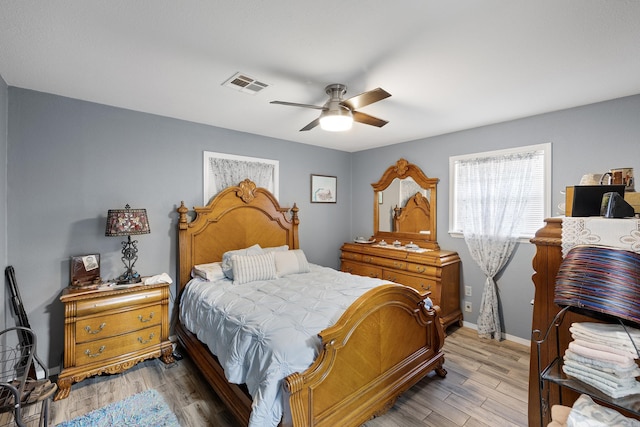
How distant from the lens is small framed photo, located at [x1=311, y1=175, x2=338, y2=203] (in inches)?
184

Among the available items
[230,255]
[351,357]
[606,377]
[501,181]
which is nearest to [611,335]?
[606,377]

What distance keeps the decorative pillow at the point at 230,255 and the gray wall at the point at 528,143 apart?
2.51 meters

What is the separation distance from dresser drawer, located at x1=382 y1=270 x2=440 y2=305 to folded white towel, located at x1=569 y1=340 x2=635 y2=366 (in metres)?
2.19

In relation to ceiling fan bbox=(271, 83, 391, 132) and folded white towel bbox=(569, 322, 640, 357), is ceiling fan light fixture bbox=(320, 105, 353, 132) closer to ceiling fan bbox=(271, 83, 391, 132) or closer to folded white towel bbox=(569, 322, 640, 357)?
ceiling fan bbox=(271, 83, 391, 132)

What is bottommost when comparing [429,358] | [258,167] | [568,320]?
[429,358]

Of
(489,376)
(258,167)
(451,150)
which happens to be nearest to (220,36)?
(258,167)

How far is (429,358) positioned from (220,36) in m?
2.97

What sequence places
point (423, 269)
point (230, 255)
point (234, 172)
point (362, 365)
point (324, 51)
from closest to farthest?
point (324, 51)
point (362, 365)
point (230, 255)
point (423, 269)
point (234, 172)

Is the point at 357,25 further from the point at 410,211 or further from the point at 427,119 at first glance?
the point at 410,211

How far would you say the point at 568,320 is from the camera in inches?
51.5

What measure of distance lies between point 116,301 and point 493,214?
163 inches

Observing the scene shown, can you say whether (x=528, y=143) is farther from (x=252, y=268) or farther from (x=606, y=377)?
(x=252, y=268)

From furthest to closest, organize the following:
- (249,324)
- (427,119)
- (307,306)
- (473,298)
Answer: (473,298) < (427,119) < (307,306) < (249,324)

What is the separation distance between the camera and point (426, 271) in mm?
3582
